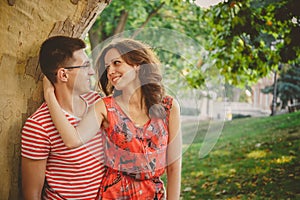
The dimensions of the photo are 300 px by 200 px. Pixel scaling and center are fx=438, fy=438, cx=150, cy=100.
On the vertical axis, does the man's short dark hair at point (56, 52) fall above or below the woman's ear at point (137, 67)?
above

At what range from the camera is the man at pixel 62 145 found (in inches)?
58.5

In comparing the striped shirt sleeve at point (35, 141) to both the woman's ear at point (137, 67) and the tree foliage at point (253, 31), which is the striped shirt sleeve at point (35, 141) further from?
the tree foliage at point (253, 31)

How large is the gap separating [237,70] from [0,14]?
2.23 metres

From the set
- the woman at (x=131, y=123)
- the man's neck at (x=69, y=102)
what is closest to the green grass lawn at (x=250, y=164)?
the woman at (x=131, y=123)

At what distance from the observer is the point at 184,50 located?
1584 mm

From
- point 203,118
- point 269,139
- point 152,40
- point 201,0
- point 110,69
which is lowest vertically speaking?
point 269,139

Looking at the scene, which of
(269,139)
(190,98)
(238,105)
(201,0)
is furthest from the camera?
(238,105)

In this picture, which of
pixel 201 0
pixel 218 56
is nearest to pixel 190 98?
pixel 201 0

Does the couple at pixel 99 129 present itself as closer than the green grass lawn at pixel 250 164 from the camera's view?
Yes

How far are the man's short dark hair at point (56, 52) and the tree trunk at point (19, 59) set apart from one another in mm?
83

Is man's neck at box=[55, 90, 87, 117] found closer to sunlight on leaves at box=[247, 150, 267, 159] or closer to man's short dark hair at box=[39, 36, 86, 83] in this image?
man's short dark hair at box=[39, 36, 86, 83]

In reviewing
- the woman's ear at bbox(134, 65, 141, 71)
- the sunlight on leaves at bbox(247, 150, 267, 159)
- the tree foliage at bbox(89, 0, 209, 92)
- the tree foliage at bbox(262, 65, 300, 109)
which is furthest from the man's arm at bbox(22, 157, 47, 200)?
the tree foliage at bbox(262, 65, 300, 109)

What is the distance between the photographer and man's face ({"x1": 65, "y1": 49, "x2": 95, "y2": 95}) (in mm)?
1503

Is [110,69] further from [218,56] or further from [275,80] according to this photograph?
[275,80]
